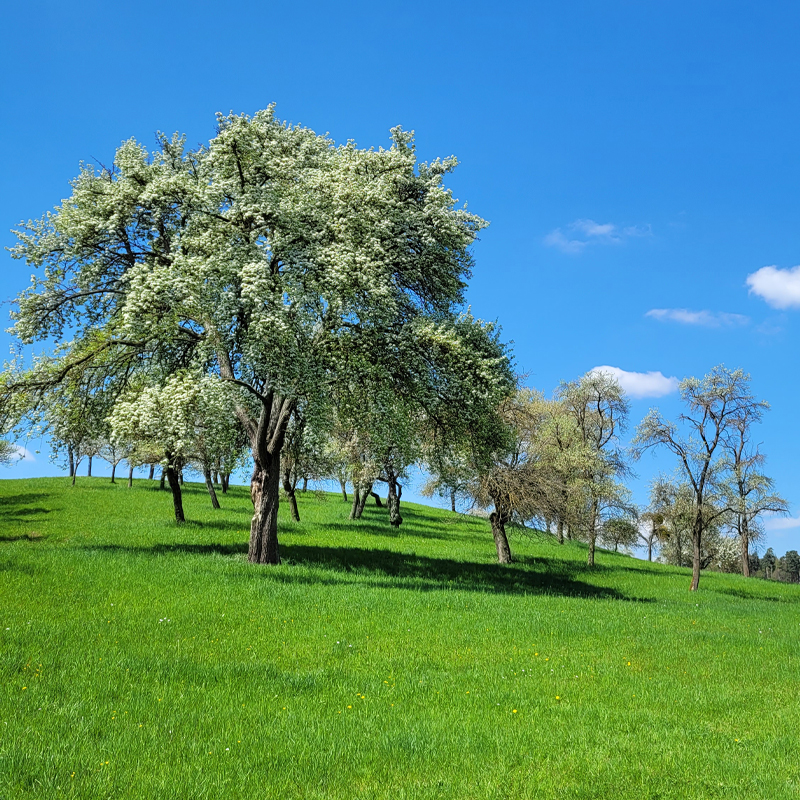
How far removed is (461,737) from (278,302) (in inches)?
602

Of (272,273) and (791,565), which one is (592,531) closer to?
(272,273)

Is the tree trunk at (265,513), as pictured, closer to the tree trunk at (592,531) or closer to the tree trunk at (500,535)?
the tree trunk at (500,535)

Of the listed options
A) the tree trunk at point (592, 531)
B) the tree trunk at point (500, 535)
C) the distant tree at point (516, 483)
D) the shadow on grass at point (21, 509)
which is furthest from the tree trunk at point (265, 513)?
the tree trunk at point (592, 531)

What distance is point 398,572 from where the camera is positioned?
28.3 m

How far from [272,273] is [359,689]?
15.6 metres

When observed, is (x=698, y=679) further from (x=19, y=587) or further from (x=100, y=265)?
(x=100, y=265)

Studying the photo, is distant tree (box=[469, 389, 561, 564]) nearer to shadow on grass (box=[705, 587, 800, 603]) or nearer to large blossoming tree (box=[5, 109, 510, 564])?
large blossoming tree (box=[5, 109, 510, 564])

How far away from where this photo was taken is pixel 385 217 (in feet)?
79.2

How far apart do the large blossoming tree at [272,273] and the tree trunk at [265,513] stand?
0.17 ft

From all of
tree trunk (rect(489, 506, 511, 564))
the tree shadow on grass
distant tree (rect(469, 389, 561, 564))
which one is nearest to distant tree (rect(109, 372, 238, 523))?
distant tree (rect(469, 389, 561, 564))

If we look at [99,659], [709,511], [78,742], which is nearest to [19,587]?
[99,659]

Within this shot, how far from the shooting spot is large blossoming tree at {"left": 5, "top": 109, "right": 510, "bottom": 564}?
2223 centimetres

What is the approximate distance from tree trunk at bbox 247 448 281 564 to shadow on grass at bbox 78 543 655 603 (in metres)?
1.03

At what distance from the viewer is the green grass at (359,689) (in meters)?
8.10
